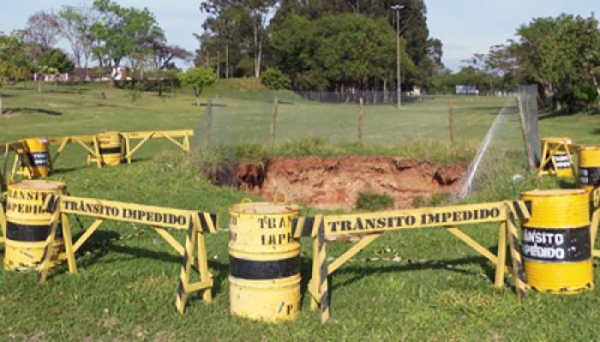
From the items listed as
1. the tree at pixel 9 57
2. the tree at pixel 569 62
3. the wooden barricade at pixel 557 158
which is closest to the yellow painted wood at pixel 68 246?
the wooden barricade at pixel 557 158

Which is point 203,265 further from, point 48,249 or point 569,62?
point 569,62

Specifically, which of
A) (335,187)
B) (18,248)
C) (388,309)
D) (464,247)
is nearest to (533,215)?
(388,309)

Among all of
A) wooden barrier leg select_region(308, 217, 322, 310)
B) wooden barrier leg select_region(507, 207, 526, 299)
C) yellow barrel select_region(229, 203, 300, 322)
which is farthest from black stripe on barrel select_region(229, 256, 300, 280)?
wooden barrier leg select_region(507, 207, 526, 299)

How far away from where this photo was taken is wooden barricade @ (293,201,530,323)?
21.2 feet

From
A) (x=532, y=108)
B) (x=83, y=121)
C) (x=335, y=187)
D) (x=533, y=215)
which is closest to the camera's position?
(x=533, y=215)

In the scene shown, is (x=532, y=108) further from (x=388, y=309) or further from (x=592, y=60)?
(x=592, y=60)

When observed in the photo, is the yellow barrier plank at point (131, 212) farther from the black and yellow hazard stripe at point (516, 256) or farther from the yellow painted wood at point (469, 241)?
the black and yellow hazard stripe at point (516, 256)

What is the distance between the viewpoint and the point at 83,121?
134 ft

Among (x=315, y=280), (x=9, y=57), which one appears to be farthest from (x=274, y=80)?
(x=315, y=280)

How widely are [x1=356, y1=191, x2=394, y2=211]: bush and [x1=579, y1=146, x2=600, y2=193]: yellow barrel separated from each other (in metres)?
→ 5.95

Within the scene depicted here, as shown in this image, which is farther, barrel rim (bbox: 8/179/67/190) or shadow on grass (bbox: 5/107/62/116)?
shadow on grass (bbox: 5/107/62/116)

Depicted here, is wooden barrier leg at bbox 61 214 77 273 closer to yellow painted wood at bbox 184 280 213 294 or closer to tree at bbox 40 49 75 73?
yellow painted wood at bbox 184 280 213 294

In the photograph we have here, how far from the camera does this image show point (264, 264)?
20.6 ft

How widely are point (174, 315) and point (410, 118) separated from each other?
1075 inches
